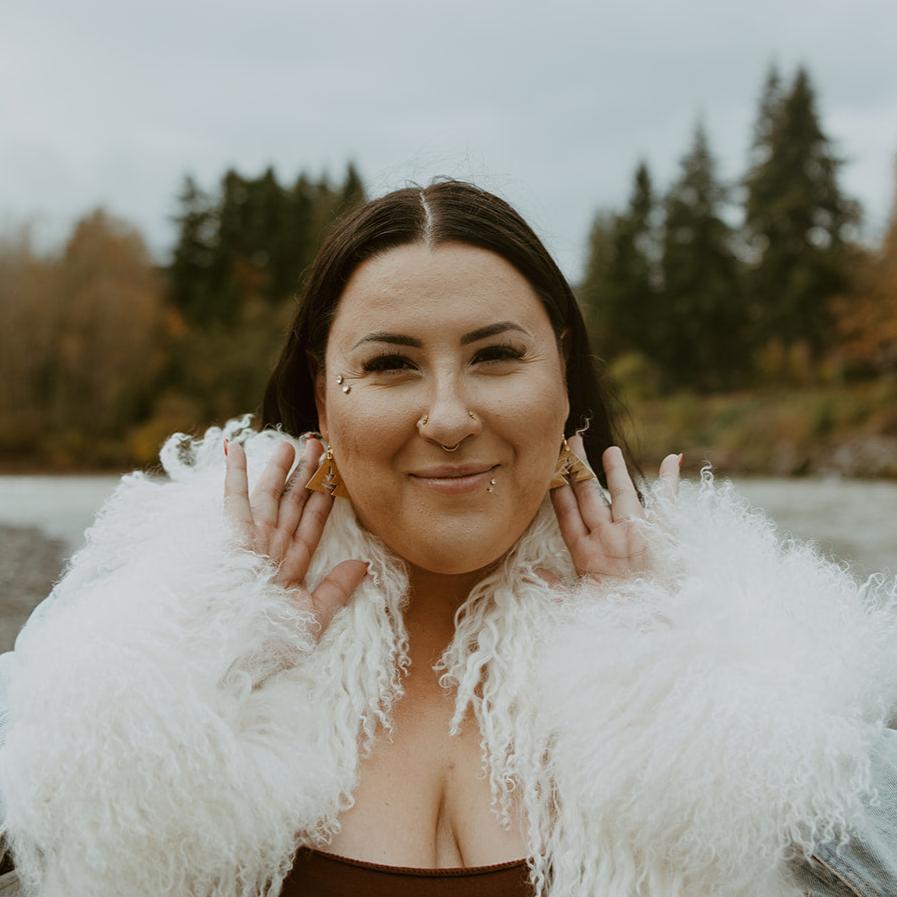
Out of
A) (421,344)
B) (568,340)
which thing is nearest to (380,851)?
(421,344)

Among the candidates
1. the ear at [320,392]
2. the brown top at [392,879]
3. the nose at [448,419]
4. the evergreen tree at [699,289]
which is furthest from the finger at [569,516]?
the evergreen tree at [699,289]

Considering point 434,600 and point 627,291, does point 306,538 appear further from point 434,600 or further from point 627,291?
point 627,291

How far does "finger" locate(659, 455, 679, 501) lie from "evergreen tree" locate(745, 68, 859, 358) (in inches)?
1245

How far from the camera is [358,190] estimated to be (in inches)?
98.9

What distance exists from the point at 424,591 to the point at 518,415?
532 mm

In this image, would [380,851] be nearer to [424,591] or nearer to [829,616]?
[424,591]

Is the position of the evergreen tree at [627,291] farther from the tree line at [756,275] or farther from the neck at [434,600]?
the neck at [434,600]

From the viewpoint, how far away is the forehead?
80.1 inches

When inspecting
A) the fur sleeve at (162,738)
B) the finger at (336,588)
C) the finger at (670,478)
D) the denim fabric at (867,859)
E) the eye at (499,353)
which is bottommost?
the denim fabric at (867,859)

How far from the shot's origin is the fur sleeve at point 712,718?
5.74 feet

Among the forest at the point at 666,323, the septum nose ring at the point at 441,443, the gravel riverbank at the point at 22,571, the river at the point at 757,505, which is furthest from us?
the forest at the point at 666,323

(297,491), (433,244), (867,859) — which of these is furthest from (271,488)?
(867,859)

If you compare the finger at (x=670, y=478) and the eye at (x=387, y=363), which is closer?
the eye at (x=387, y=363)

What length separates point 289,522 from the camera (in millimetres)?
2188
